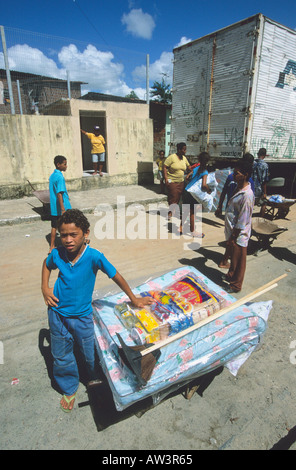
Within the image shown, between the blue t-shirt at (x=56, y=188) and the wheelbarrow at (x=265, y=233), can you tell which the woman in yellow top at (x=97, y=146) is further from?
the wheelbarrow at (x=265, y=233)

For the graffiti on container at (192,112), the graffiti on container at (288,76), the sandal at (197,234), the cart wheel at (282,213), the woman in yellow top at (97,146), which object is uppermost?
the graffiti on container at (288,76)

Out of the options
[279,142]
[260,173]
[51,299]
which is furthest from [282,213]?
[51,299]

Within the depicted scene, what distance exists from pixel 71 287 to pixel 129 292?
44cm

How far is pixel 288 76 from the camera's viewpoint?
7.16 metres

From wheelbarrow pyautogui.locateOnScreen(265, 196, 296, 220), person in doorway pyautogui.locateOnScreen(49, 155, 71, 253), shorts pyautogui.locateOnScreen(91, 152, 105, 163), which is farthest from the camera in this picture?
shorts pyautogui.locateOnScreen(91, 152, 105, 163)

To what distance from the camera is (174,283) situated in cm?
268

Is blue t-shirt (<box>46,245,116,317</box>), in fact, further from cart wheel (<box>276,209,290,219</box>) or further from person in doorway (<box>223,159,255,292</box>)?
cart wheel (<box>276,209,290,219</box>)

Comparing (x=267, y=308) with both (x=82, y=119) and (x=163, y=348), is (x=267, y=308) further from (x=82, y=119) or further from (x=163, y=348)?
(x=82, y=119)

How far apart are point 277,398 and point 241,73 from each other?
7.04 metres

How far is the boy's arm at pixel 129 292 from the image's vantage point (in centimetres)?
202

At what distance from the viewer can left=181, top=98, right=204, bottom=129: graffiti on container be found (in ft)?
26.1

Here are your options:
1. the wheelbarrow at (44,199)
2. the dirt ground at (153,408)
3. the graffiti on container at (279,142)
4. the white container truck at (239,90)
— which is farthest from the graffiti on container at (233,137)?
the wheelbarrow at (44,199)

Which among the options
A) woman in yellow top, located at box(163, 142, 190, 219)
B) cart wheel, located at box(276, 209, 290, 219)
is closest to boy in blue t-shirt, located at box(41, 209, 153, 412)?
woman in yellow top, located at box(163, 142, 190, 219)

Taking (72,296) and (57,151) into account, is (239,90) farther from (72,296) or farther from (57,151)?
(72,296)
